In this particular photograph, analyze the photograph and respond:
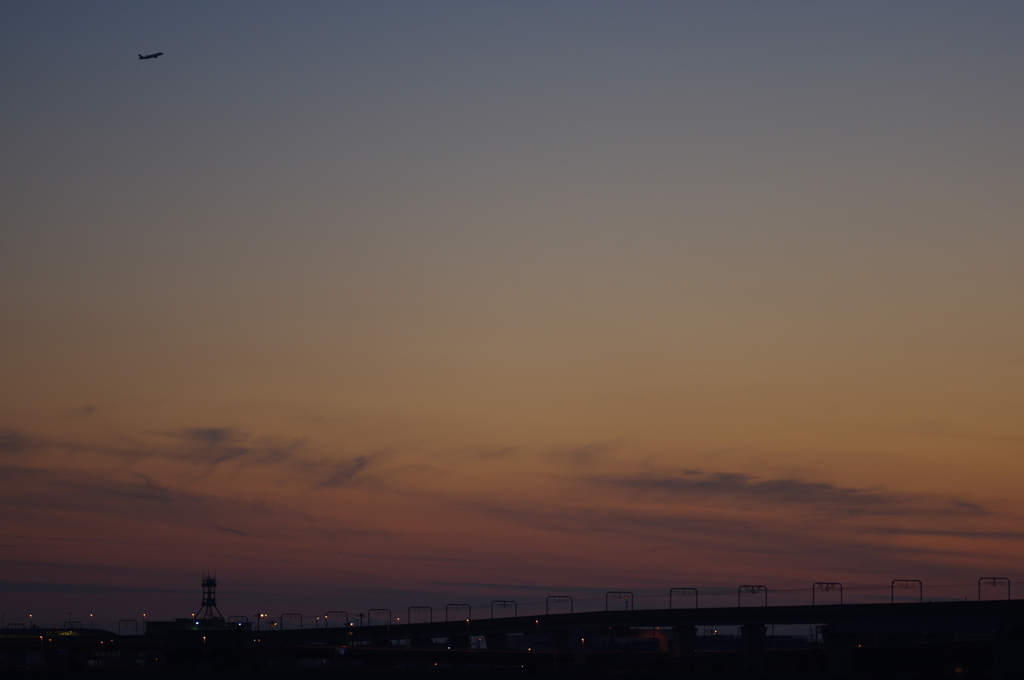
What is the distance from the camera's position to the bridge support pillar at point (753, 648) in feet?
531

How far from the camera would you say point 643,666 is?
18000 centimetres

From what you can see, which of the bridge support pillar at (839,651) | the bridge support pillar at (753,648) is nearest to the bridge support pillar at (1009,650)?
the bridge support pillar at (839,651)

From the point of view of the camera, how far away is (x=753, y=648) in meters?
174

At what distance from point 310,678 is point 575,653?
80.2 metres

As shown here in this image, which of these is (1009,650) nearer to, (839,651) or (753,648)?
(839,651)

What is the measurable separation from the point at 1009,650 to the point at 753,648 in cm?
4126

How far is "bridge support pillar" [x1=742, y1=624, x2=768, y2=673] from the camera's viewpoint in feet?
531

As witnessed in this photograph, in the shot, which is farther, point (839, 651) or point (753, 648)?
point (753, 648)

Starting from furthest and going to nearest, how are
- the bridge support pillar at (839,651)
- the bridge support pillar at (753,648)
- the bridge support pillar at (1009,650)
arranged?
the bridge support pillar at (753,648) → the bridge support pillar at (839,651) → the bridge support pillar at (1009,650)

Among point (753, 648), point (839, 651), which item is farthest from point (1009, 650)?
point (753, 648)

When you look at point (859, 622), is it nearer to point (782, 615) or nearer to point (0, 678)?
point (782, 615)

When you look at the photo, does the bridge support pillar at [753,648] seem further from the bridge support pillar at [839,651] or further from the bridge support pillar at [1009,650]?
the bridge support pillar at [1009,650]

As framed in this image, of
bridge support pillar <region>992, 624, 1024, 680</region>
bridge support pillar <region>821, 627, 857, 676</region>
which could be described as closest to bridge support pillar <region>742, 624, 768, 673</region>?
bridge support pillar <region>821, 627, 857, 676</region>

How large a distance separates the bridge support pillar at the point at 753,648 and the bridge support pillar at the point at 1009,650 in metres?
32.7
